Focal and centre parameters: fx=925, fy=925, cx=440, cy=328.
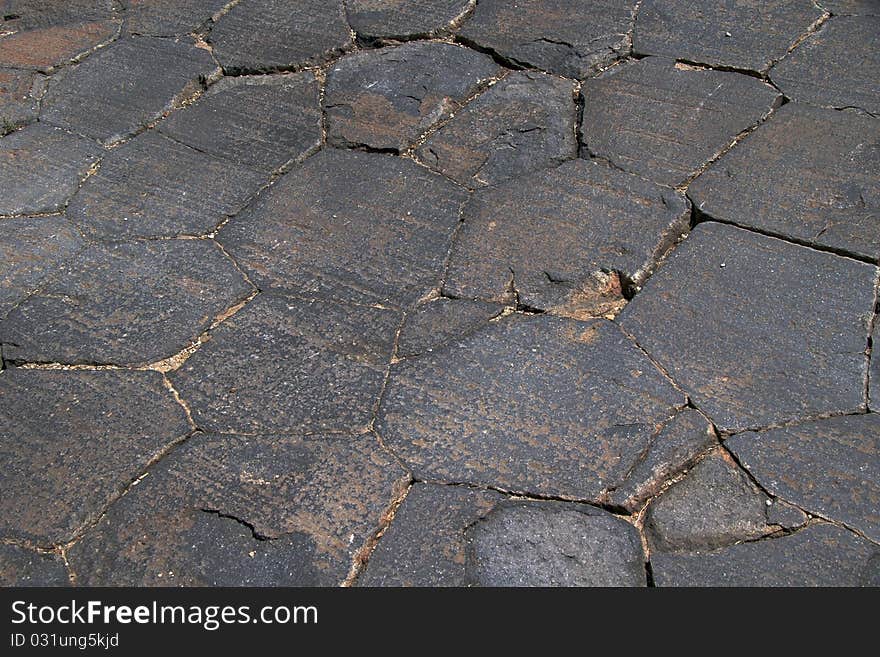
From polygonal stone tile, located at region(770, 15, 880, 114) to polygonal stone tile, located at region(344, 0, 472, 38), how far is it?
3.78 feet

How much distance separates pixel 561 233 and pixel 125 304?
1177 mm

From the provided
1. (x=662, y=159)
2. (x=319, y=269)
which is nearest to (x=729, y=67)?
(x=662, y=159)

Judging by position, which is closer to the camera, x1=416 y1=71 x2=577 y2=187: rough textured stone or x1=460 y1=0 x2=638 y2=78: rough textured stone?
x1=416 y1=71 x2=577 y2=187: rough textured stone

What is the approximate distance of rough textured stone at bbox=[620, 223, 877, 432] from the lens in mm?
2096

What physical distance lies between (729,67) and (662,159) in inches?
21.3

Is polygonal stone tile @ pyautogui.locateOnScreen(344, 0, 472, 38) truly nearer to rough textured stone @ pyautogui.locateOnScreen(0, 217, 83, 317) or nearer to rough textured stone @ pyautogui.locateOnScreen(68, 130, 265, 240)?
rough textured stone @ pyautogui.locateOnScreen(68, 130, 265, 240)

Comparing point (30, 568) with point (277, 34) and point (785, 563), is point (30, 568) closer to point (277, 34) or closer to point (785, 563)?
point (785, 563)

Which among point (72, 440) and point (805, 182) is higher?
point (805, 182)

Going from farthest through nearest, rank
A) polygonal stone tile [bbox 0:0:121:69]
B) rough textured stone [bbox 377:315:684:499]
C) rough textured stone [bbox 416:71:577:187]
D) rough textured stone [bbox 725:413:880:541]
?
polygonal stone tile [bbox 0:0:121:69]
rough textured stone [bbox 416:71:577:187]
rough textured stone [bbox 377:315:684:499]
rough textured stone [bbox 725:413:880:541]

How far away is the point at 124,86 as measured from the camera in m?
3.19

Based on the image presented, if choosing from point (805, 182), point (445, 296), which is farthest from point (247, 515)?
point (805, 182)

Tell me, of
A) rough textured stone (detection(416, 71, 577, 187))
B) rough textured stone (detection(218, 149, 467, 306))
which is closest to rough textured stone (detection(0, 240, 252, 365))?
rough textured stone (detection(218, 149, 467, 306))

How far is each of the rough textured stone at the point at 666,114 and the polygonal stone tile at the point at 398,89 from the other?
1.40ft

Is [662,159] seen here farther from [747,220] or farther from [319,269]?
[319,269]
